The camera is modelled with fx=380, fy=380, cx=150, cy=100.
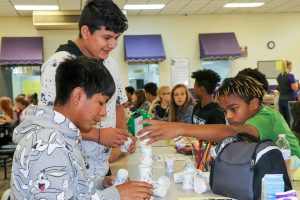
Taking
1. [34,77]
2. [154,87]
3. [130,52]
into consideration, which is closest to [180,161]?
[154,87]

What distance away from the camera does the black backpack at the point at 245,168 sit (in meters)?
1.53

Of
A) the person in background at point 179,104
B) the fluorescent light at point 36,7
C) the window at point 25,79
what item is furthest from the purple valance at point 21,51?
the person in background at point 179,104

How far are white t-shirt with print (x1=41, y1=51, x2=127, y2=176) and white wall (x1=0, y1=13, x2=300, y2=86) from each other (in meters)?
7.93

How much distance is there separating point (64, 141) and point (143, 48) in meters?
8.81

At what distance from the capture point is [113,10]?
1.90 meters

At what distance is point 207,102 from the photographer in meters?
4.08

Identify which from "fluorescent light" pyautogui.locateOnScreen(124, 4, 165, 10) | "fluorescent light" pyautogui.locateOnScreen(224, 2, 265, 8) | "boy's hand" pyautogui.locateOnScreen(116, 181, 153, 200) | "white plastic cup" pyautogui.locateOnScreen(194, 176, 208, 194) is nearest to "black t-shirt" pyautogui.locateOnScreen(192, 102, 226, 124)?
"white plastic cup" pyautogui.locateOnScreen(194, 176, 208, 194)

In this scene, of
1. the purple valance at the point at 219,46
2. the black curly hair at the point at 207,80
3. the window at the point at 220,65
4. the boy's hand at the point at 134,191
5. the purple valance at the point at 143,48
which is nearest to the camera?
the boy's hand at the point at 134,191

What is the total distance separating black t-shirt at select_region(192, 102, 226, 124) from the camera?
3.77 meters

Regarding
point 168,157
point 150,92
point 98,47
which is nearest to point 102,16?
point 98,47

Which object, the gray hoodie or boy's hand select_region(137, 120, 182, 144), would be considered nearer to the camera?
the gray hoodie

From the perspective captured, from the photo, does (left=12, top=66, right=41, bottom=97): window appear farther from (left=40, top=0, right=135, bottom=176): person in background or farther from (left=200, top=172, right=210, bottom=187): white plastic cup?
(left=200, top=172, right=210, bottom=187): white plastic cup

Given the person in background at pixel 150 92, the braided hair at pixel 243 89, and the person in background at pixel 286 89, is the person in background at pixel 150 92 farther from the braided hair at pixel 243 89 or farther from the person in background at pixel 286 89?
the braided hair at pixel 243 89

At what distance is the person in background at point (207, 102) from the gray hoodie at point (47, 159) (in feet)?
8.31
